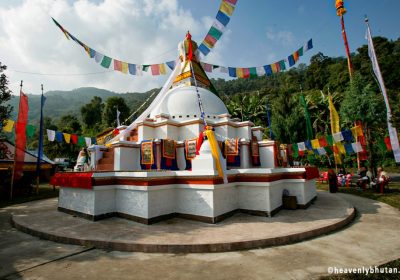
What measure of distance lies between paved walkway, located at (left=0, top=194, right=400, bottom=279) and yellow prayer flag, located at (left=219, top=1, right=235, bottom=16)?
33.3 ft

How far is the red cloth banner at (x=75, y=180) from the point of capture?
25.1 feet

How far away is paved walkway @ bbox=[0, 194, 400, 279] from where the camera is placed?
13.3 feet

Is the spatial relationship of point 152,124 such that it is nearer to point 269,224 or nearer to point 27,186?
point 269,224

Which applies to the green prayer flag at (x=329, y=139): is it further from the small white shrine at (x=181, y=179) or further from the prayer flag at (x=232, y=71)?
the prayer flag at (x=232, y=71)

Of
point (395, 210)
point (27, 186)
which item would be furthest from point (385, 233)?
point (27, 186)

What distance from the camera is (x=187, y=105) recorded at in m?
13.0

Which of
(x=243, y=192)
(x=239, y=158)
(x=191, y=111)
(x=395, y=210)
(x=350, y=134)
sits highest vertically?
(x=191, y=111)

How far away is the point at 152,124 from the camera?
39.3 ft

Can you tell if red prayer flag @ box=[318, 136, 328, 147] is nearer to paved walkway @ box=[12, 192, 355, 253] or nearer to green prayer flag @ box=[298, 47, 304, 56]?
green prayer flag @ box=[298, 47, 304, 56]

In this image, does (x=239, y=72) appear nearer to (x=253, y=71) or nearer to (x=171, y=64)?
(x=253, y=71)

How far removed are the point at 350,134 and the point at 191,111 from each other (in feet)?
32.2

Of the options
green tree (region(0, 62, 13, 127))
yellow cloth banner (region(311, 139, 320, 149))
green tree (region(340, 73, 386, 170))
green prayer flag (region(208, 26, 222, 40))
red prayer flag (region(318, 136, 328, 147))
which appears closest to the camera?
green tree (region(0, 62, 13, 127))

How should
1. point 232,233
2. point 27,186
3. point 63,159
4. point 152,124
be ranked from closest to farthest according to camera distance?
point 232,233 < point 152,124 < point 27,186 < point 63,159

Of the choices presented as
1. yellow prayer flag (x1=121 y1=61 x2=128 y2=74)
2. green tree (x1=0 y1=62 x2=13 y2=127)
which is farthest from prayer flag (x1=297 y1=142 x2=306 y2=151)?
green tree (x1=0 y1=62 x2=13 y2=127)
